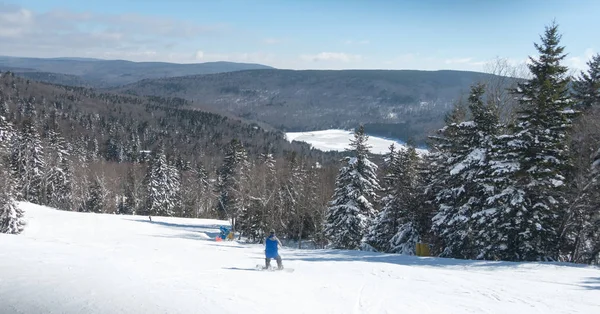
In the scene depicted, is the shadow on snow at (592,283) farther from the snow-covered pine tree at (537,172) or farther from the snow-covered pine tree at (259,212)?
the snow-covered pine tree at (259,212)

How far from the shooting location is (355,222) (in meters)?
30.9

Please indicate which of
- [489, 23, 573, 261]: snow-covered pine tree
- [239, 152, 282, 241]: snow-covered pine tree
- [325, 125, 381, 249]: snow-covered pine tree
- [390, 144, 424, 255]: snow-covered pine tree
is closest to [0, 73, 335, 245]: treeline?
[239, 152, 282, 241]: snow-covered pine tree

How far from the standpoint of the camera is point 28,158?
2258 inches

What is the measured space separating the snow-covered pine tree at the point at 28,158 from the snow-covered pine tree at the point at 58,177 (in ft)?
5.55

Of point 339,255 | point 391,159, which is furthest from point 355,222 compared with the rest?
point 339,255

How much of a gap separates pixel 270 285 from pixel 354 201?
2004cm

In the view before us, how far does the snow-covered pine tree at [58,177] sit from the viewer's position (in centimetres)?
6325

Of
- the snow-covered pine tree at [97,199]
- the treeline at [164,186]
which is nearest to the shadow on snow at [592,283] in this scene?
the treeline at [164,186]

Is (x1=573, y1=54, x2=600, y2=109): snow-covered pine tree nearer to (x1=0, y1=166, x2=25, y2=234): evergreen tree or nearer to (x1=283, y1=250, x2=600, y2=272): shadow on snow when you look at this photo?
(x1=283, y1=250, x2=600, y2=272): shadow on snow

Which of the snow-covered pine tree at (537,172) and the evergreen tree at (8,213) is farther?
the evergreen tree at (8,213)

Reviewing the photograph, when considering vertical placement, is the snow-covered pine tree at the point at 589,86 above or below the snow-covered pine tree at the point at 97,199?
above

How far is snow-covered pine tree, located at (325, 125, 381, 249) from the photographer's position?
1211 inches

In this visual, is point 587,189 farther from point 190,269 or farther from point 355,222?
point 190,269

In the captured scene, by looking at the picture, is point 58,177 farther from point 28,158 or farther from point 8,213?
point 8,213
